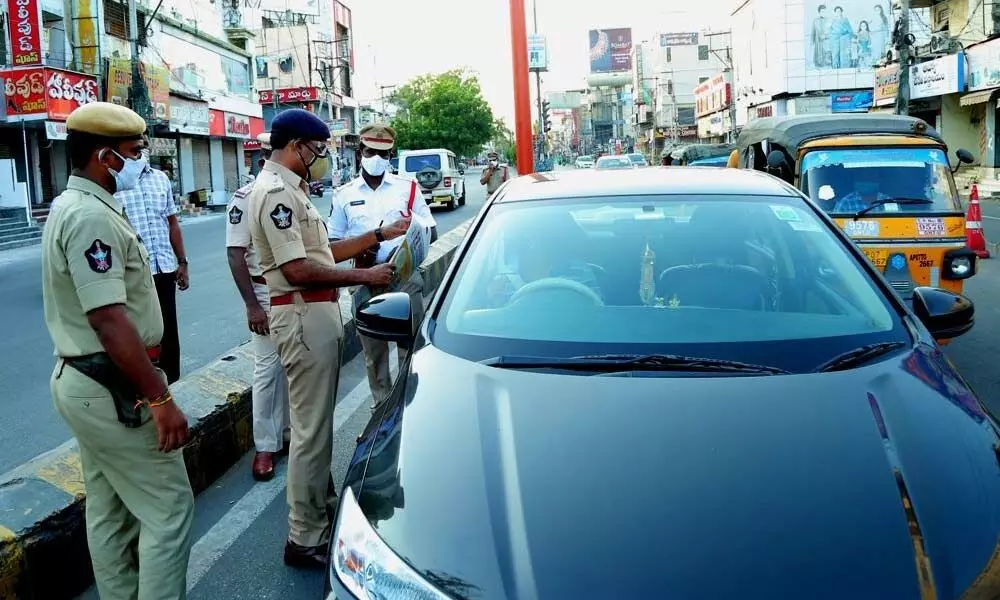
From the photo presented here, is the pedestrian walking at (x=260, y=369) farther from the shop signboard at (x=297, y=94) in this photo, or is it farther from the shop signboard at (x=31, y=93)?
the shop signboard at (x=297, y=94)

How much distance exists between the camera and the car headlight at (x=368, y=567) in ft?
5.80

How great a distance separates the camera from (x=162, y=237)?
579 centimetres

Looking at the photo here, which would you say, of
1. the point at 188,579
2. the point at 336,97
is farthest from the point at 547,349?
the point at 336,97

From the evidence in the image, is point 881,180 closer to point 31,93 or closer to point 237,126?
point 31,93

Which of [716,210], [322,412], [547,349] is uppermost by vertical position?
[716,210]

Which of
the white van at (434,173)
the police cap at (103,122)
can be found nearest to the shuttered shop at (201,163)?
the white van at (434,173)

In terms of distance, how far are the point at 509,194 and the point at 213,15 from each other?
1539 inches

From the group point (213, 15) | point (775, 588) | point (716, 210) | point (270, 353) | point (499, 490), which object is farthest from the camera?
point (213, 15)

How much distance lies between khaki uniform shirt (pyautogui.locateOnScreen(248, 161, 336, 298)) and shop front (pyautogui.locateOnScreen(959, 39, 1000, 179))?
27.3 metres

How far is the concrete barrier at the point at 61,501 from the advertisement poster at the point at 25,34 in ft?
67.3

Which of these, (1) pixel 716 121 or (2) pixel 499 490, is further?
(1) pixel 716 121

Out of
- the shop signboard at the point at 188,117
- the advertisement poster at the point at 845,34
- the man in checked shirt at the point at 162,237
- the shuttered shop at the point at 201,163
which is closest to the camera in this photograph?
the man in checked shirt at the point at 162,237

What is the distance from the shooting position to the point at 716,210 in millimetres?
3287

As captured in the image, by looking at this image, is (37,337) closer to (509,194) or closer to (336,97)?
(509,194)
